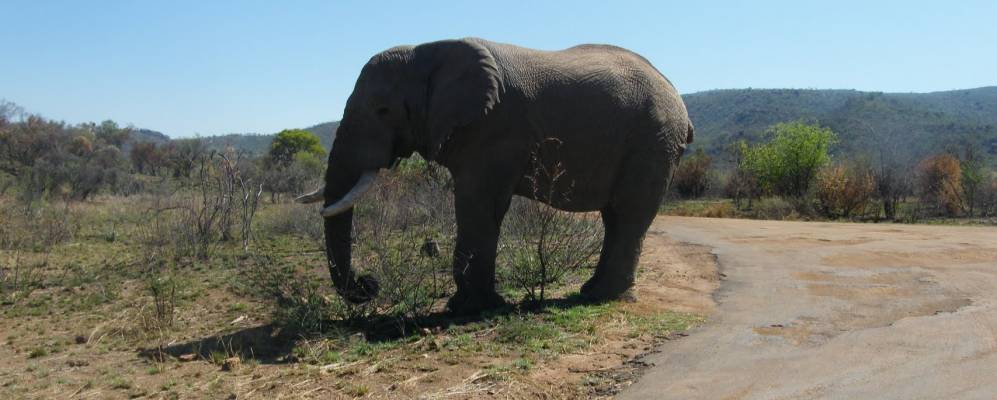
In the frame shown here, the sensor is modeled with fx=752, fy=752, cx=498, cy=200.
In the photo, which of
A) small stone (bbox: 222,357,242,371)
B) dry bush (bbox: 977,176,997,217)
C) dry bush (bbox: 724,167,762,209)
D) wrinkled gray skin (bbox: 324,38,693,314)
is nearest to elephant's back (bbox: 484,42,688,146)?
wrinkled gray skin (bbox: 324,38,693,314)

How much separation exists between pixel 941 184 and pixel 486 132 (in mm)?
27905

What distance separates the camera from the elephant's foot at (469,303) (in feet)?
23.3

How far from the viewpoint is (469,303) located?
714 cm

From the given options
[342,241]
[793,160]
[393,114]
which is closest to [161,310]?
[342,241]

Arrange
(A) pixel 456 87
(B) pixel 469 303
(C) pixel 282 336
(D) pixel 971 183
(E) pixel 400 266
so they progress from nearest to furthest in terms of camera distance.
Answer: (C) pixel 282 336 < (A) pixel 456 87 < (E) pixel 400 266 < (B) pixel 469 303 < (D) pixel 971 183

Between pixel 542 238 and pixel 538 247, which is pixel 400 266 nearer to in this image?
pixel 542 238

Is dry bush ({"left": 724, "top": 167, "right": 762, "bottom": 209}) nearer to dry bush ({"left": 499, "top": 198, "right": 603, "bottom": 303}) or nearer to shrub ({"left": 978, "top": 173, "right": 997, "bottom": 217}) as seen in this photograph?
shrub ({"left": 978, "top": 173, "right": 997, "bottom": 217})

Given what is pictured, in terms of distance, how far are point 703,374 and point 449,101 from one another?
3217mm

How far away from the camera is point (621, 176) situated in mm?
7828

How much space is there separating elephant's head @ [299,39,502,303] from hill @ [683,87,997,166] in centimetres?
4352

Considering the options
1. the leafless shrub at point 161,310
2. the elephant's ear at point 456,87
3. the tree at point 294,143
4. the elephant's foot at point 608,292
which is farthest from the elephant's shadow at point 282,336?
the tree at point 294,143

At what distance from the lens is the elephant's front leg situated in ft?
22.5

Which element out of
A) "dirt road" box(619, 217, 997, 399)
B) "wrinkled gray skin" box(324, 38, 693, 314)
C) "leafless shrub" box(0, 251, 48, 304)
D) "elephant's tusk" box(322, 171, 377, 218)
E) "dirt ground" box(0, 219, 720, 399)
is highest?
"wrinkled gray skin" box(324, 38, 693, 314)

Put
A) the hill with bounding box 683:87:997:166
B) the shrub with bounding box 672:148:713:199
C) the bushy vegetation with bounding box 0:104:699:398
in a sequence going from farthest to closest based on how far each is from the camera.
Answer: the hill with bounding box 683:87:997:166 < the shrub with bounding box 672:148:713:199 < the bushy vegetation with bounding box 0:104:699:398
